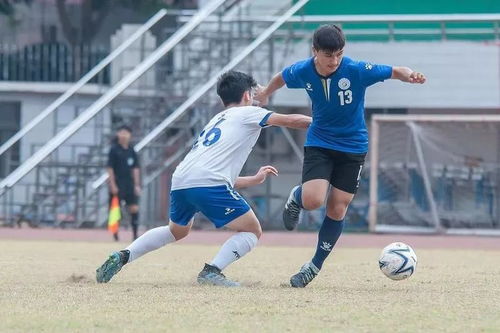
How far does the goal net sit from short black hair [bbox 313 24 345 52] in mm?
14973

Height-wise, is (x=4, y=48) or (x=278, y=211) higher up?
(x=4, y=48)

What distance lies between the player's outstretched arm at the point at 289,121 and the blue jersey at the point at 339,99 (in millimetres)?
256

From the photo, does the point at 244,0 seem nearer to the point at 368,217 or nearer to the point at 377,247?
the point at 368,217

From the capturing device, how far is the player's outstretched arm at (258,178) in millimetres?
9656

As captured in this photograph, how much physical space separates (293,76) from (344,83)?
463 millimetres

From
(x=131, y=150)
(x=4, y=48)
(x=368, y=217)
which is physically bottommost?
(x=368, y=217)

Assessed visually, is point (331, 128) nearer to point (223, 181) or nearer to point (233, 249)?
point (223, 181)

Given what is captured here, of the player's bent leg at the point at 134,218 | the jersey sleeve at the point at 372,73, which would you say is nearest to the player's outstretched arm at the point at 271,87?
the jersey sleeve at the point at 372,73

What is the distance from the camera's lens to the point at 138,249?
977 centimetres

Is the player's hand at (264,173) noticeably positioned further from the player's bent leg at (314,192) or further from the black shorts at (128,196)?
the black shorts at (128,196)

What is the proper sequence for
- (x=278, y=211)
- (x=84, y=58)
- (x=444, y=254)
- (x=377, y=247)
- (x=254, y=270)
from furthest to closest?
(x=84, y=58) < (x=278, y=211) < (x=377, y=247) < (x=444, y=254) < (x=254, y=270)

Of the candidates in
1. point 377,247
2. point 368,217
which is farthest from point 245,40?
point 377,247

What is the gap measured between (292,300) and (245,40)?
678 inches

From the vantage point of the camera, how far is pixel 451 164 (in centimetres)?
2461
